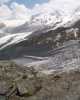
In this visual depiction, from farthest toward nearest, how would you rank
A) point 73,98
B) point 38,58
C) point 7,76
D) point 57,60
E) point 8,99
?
point 38,58 < point 57,60 < point 7,76 < point 8,99 < point 73,98

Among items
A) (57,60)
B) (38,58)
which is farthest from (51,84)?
(38,58)

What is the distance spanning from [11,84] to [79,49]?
101 metres

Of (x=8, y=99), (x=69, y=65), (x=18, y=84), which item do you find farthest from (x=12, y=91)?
(x=69, y=65)

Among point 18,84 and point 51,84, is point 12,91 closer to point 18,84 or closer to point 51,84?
point 18,84

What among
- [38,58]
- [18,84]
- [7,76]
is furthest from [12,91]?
[38,58]

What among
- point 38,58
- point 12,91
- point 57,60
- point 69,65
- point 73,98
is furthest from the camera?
point 38,58

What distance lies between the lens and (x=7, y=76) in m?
80.8

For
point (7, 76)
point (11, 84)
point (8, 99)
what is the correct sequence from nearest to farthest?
point (8, 99)
point (11, 84)
point (7, 76)

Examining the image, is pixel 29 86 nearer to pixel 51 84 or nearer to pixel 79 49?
pixel 51 84

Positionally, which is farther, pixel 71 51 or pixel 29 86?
pixel 71 51

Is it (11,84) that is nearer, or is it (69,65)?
(11,84)

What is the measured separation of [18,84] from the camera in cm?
6341

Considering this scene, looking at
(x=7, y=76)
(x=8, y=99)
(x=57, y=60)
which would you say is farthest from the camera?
(x=57, y=60)

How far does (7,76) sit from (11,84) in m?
14.3
